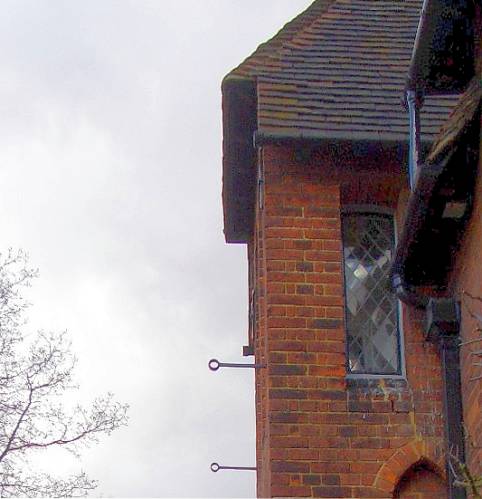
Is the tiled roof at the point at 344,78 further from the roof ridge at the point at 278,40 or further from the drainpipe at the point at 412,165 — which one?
the drainpipe at the point at 412,165

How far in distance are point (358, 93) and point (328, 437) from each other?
308 centimetres

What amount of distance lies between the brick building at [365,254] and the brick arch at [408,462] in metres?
0.01

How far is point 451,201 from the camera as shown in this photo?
8156mm

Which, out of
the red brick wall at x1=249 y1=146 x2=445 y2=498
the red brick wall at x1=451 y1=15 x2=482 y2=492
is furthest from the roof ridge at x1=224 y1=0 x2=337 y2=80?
the red brick wall at x1=451 y1=15 x2=482 y2=492

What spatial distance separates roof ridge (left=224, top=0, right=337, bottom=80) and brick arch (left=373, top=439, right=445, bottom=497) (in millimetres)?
3547

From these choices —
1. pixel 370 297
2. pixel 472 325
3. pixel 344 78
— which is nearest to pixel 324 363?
pixel 370 297

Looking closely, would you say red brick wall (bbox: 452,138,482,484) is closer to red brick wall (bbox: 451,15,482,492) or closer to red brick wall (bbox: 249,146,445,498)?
red brick wall (bbox: 451,15,482,492)

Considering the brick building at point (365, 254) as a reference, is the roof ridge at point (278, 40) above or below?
above

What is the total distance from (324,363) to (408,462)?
0.98 metres

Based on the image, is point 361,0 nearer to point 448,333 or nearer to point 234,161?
point 234,161

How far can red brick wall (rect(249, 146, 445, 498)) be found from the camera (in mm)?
8789

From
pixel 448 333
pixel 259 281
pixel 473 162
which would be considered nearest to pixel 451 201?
pixel 473 162

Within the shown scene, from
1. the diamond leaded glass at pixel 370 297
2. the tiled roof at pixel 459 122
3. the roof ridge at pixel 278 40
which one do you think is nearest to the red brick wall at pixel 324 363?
the diamond leaded glass at pixel 370 297

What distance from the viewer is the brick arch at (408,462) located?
880cm
